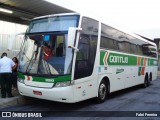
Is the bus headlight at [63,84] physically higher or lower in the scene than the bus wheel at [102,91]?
higher

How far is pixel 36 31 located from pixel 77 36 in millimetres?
1591

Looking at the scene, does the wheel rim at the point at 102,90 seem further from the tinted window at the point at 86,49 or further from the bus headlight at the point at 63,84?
the bus headlight at the point at 63,84

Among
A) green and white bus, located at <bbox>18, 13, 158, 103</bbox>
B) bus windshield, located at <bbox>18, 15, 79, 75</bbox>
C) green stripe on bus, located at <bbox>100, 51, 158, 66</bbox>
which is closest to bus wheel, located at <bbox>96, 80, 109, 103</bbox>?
green and white bus, located at <bbox>18, 13, 158, 103</bbox>

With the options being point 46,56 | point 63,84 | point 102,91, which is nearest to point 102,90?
point 102,91

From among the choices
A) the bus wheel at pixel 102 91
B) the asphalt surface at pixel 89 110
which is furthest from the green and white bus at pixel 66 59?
the asphalt surface at pixel 89 110

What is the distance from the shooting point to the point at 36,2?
13.2 meters

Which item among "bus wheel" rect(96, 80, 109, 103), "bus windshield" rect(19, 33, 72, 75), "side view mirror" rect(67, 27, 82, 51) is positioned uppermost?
"side view mirror" rect(67, 27, 82, 51)

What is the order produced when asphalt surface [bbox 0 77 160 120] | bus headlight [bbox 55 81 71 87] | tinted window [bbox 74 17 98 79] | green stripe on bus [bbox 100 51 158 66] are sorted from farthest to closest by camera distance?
1. green stripe on bus [bbox 100 51 158 66]
2. tinted window [bbox 74 17 98 79]
3. bus headlight [bbox 55 81 71 87]
4. asphalt surface [bbox 0 77 160 120]

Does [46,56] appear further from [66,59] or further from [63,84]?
[63,84]

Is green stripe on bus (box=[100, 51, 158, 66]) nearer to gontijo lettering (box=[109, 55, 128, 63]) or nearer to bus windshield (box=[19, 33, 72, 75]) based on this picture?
gontijo lettering (box=[109, 55, 128, 63])

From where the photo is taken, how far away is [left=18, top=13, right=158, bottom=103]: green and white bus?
25.5 ft

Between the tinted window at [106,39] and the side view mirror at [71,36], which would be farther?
the tinted window at [106,39]

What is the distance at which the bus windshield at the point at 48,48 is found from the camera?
7.90 metres

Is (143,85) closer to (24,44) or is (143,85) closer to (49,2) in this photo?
(49,2)
